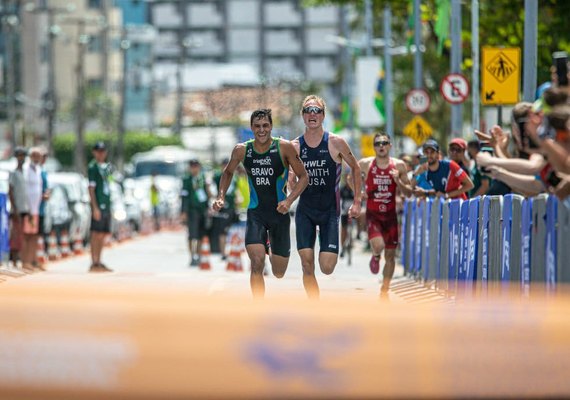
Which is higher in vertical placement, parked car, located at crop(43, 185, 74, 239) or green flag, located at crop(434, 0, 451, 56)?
green flag, located at crop(434, 0, 451, 56)

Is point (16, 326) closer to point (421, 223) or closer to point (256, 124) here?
point (256, 124)

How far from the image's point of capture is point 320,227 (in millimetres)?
14234

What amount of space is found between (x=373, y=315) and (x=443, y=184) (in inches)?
582

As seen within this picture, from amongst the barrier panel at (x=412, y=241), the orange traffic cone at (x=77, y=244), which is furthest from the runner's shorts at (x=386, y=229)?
the orange traffic cone at (x=77, y=244)

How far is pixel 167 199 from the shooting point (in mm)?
61562

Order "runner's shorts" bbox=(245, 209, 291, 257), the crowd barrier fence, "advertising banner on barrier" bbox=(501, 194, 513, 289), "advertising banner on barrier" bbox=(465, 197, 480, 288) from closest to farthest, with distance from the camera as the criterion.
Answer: the crowd barrier fence → "advertising banner on barrier" bbox=(501, 194, 513, 289) → "runner's shorts" bbox=(245, 209, 291, 257) → "advertising banner on barrier" bbox=(465, 197, 480, 288)

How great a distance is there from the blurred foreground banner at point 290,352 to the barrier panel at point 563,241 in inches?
152

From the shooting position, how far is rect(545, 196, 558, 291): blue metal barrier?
393 inches

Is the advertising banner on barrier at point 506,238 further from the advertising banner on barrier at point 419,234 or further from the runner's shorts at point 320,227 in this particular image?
the advertising banner on barrier at point 419,234

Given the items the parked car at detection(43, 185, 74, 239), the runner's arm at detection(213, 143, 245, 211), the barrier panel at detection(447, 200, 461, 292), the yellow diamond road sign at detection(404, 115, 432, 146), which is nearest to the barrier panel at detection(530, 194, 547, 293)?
the runner's arm at detection(213, 143, 245, 211)

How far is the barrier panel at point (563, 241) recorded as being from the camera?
9.51 m

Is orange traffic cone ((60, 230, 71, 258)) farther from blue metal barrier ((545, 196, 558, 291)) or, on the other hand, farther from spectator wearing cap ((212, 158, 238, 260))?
blue metal barrier ((545, 196, 558, 291))

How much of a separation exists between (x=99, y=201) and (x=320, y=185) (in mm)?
9901

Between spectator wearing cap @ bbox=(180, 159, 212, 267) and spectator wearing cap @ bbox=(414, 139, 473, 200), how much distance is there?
29.7ft
